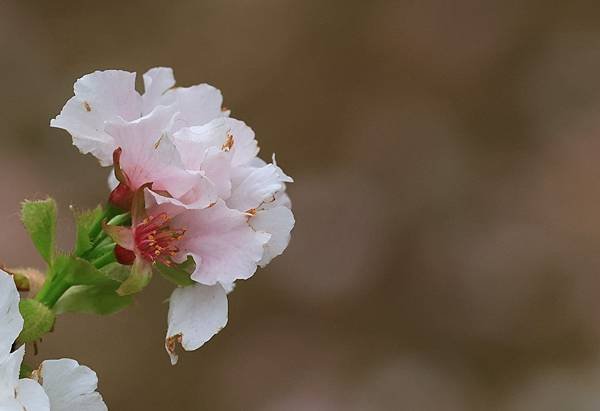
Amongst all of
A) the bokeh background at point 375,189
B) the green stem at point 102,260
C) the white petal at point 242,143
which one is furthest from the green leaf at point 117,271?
the bokeh background at point 375,189

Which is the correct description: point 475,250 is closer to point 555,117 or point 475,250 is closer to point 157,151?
point 555,117

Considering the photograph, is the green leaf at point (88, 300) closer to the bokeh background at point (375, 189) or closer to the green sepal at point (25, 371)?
the green sepal at point (25, 371)

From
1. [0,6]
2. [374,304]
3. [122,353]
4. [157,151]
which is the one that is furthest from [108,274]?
[0,6]

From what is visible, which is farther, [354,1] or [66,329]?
[354,1]

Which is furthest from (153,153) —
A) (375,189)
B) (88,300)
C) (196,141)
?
(375,189)

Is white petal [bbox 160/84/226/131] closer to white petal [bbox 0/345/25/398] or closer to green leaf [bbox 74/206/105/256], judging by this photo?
green leaf [bbox 74/206/105/256]

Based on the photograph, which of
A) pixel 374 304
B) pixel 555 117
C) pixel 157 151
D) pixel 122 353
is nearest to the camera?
pixel 157 151

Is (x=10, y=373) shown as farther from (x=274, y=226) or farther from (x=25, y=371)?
(x=274, y=226)
